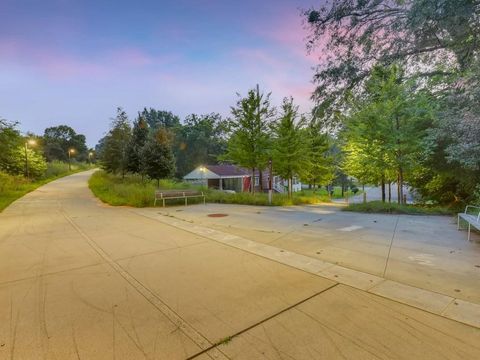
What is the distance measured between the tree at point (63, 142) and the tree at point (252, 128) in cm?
5473

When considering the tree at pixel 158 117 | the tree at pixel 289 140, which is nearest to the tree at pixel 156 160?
the tree at pixel 289 140

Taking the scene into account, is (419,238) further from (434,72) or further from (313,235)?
(434,72)

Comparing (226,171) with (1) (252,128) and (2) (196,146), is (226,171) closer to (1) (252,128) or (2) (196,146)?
(2) (196,146)

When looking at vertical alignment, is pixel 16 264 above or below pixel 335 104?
below

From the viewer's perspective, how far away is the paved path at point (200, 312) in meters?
2.07

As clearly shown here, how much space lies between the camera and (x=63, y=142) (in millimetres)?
60750

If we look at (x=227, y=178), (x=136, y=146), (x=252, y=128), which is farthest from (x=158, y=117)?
(x=252, y=128)

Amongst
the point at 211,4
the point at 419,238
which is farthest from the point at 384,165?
the point at 211,4

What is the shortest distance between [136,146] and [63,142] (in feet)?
171

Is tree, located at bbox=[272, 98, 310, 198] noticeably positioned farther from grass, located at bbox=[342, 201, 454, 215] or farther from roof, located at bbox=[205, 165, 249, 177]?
roof, located at bbox=[205, 165, 249, 177]

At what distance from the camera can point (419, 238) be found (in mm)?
5559

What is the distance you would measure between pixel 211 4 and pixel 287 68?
4.79 meters

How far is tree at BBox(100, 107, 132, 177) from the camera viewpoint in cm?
2095

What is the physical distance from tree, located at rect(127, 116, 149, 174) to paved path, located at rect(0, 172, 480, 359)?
618 inches
